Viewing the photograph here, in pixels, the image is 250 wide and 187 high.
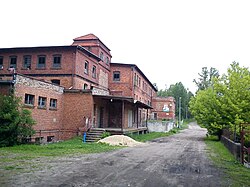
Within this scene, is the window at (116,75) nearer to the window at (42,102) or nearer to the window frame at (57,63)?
the window frame at (57,63)

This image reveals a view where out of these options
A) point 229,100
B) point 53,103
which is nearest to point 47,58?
point 53,103

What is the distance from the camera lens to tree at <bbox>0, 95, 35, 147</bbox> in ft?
50.5

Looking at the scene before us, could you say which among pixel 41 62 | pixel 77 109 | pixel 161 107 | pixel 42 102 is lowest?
pixel 77 109

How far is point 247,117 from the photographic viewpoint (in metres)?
21.0

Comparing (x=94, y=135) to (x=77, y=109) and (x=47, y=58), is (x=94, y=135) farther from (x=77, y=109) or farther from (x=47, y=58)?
(x=47, y=58)

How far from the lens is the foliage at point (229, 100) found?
21719 mm

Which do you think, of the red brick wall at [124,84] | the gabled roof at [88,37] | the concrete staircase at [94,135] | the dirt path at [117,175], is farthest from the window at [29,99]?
the red brick wall at [124,84]

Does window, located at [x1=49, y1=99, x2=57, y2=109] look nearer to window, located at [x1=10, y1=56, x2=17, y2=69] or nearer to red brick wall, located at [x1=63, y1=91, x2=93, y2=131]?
red brick wall, located at [x1=63, y1=91, x2=93, y2=131]

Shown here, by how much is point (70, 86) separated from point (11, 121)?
10.1 m

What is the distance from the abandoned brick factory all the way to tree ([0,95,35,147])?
3.70 ft

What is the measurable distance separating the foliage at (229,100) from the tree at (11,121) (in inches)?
592

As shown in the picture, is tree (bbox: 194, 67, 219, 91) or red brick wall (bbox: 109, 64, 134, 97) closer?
red brick wall (bbox: 109, 64, 134, 97)

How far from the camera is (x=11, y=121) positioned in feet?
51.3

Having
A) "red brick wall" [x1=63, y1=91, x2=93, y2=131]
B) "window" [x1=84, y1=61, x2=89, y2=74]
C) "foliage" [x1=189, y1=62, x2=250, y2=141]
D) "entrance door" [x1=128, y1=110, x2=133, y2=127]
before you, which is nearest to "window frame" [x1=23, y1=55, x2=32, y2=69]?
"window" [x1=84, y1=61, x2=89, y2=74]
